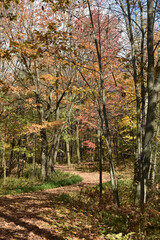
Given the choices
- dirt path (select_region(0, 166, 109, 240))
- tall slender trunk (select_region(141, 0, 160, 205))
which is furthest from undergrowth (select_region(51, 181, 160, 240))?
tall slender trunk (select_region(141, 0, 160, 205))

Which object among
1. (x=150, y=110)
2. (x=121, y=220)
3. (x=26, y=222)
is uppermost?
(x=150, y=110)

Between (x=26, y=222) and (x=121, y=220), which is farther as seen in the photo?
(x=121, y=220)

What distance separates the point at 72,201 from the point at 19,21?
9.62 metres

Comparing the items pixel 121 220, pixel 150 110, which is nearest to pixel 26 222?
pixel 121 220

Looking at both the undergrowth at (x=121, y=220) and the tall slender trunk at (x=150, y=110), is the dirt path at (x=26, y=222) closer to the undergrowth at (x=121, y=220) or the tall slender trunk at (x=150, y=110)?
the undergrowth at (x=121, y=220)

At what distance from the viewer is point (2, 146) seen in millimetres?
12383

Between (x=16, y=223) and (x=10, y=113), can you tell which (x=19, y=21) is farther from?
(x=16, y=223)

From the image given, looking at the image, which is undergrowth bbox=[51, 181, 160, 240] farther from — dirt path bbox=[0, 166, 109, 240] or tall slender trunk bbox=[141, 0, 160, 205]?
tall slender trunk bbox=[141, 0, 160, 205]

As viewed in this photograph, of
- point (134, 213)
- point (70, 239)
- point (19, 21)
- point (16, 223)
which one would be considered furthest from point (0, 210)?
point (19, 21)

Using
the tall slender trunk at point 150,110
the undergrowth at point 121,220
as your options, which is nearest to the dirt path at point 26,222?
the undergrowth at point 121,220

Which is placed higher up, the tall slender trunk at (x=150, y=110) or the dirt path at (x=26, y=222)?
the tall slender trunk at (x=150, y=110)

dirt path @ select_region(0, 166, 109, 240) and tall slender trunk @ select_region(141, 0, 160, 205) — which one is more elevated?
tall slender trunk @ select_region(141, 0, 160, 205)

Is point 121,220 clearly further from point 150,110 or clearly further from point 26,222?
point 150,110

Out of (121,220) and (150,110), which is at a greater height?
(150,110)
